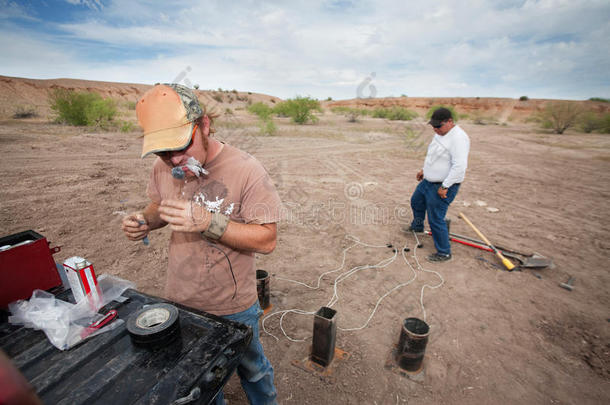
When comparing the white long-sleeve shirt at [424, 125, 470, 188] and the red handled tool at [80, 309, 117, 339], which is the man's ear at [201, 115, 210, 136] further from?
the white long-sleeve shirt at [424, 125, 470, 188]

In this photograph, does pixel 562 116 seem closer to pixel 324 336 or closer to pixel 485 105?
pixel 324 336

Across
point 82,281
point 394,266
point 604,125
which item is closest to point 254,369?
point 82,281

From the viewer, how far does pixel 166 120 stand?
143 cm

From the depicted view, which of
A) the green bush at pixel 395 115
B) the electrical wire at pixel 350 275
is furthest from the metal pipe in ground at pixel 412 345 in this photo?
the green bush at pixel 395 115

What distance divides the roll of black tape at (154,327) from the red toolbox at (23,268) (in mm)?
741

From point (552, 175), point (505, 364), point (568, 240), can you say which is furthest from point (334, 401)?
point (552, 175)

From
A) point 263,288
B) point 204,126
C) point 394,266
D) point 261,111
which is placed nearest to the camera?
point 204,126

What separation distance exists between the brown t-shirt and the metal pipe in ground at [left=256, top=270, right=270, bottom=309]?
1544 mm

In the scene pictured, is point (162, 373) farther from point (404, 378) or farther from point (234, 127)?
point (234, 127)

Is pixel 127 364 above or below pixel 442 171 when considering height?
below

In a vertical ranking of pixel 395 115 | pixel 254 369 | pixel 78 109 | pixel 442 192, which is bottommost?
pixel 254 369

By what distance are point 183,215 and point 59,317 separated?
73 centimetres

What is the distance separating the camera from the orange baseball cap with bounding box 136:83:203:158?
142 centimetres

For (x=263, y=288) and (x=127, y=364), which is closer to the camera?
(x=127, y=364)
